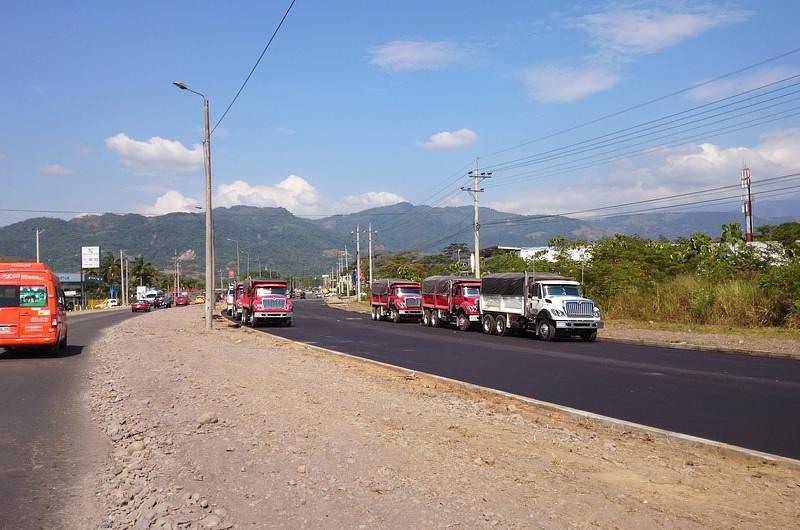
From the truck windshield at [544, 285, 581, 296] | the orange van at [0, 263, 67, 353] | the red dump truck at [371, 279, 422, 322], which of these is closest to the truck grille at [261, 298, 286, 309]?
the red dump truck at [371, 279, 422, 322]

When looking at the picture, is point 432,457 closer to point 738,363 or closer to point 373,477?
point 373,477

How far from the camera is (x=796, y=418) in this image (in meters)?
11.2

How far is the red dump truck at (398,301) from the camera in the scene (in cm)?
4503

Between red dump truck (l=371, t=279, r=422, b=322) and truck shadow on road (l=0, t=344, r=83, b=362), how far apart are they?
78.6 feet

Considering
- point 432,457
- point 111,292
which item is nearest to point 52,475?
point 432,457

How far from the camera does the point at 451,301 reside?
126 ft

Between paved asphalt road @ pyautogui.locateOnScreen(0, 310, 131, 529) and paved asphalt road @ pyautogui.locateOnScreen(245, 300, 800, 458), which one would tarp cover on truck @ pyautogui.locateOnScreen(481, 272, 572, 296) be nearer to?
paved asphalt road @ pyautogui.locateOnScreen(245, 300, 800, 458)

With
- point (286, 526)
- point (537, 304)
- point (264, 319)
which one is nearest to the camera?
point (286, 526)

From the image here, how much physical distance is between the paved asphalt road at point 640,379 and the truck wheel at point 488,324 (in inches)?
207

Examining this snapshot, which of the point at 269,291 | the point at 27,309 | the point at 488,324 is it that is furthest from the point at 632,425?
the point at 269,291

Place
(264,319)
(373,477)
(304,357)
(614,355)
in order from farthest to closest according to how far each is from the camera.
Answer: (264,319) → (614,355) → (304,357) → (373,477)

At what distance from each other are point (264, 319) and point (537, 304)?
16.5 m

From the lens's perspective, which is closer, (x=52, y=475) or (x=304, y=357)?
(x=52, y=475)

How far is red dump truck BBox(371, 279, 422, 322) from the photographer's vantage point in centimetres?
4503
